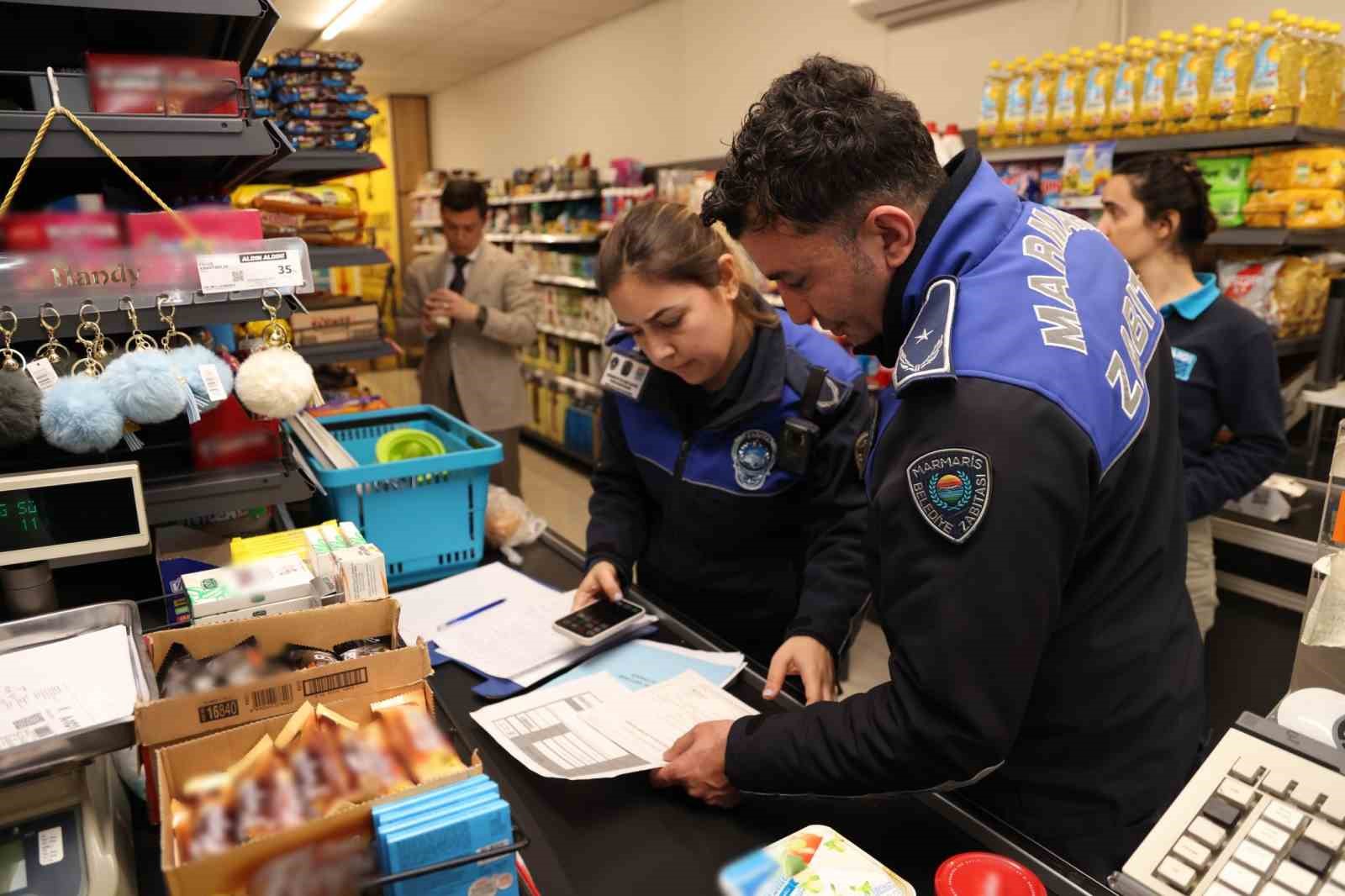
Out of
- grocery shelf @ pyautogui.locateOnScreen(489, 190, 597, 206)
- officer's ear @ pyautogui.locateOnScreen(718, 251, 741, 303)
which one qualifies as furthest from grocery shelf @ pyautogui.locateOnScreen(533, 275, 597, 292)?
officer's ear @ pyautogui.locateOnScreen(718, 251, 741, 303)

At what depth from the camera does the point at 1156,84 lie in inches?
125

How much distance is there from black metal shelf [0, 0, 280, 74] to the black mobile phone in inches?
46.5

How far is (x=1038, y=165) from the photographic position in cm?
374

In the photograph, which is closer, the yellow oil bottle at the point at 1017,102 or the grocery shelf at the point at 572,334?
the yellow oil bottle at the point at 1017,102

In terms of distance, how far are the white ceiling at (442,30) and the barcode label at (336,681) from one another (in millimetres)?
6566

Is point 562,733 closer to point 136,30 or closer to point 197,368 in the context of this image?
point 197,368

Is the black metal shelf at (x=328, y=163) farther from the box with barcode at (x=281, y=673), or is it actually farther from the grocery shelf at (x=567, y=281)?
the grocery shelf at (x=567, y=281)

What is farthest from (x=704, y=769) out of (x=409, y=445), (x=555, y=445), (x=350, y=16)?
(x=350, y=16)

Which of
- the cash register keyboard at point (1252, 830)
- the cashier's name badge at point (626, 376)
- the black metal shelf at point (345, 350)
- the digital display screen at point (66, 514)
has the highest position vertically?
the cashier's name badge at point (626, 376)

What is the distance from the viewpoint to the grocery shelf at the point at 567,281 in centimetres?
687

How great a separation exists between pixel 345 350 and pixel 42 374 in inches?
76.1

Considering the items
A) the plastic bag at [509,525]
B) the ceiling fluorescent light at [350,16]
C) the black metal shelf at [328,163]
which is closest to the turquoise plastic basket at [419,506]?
the plastic bag at [509,525]

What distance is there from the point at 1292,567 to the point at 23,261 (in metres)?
3.27

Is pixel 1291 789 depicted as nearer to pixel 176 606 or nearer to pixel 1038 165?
pixel 176 606
